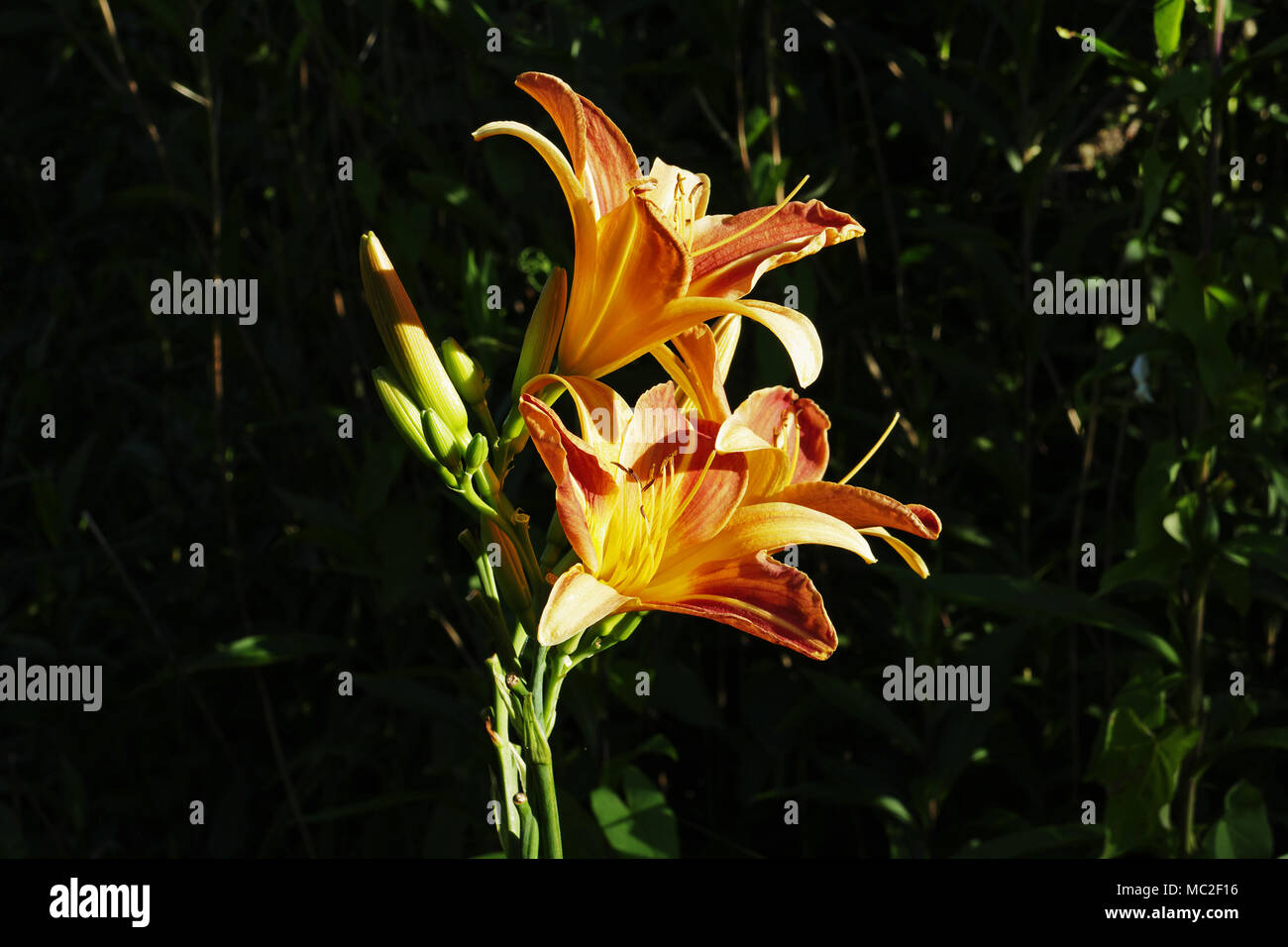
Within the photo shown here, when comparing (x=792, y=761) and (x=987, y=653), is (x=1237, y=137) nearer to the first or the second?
(x=987, y=653)

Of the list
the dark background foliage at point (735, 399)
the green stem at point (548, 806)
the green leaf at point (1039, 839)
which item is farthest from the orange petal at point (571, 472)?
the green leaf at point (1039, 839)

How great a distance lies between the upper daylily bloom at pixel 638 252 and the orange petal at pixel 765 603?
0.32 feet

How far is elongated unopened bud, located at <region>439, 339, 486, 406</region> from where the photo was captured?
56 centimetres

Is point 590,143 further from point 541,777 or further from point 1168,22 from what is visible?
point 1168,22

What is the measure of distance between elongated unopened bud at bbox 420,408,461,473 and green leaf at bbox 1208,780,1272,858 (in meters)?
0.86

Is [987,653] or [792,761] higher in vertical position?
[987,653]

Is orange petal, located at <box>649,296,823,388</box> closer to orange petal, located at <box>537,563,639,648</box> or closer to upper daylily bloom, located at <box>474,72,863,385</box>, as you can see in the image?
upper daylily bloom, located at <box>474,72,863,385</box>

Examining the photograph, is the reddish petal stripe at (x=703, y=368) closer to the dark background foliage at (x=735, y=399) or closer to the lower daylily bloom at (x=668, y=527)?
the lower daylily bloom at (x=668, y=527)

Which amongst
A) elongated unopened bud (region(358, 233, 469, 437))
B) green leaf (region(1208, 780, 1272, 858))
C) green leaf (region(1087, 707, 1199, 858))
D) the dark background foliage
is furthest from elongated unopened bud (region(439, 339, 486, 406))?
green leaf (region(1208, 780, 1272, 858))

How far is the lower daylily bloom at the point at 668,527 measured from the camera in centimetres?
48
